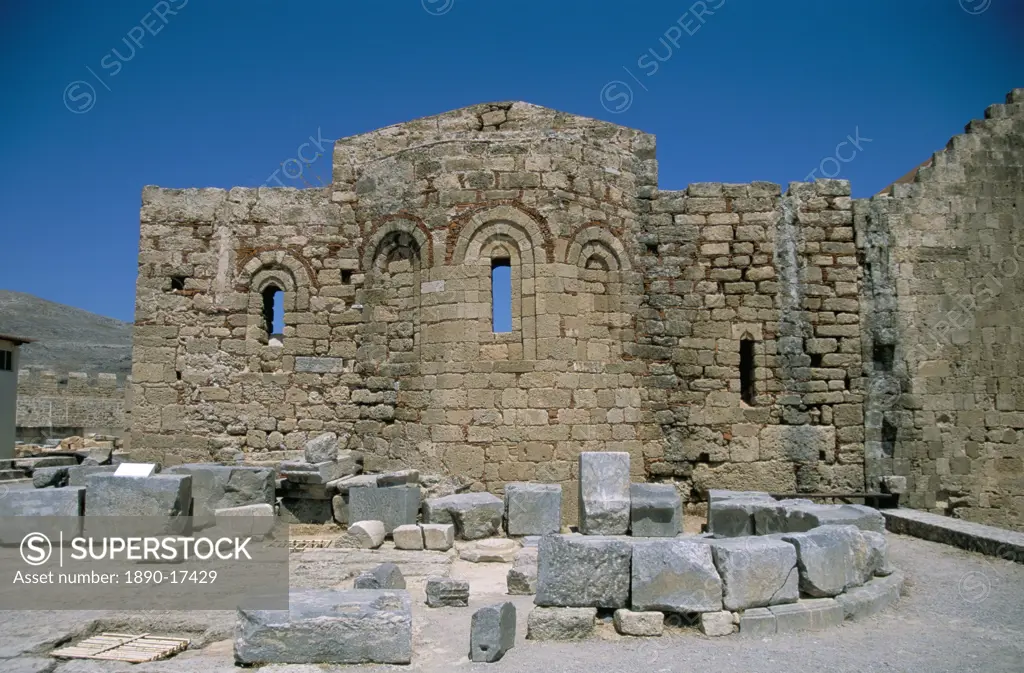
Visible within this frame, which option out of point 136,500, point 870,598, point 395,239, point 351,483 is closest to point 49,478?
point 136,500

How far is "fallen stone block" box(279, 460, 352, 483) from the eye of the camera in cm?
1049

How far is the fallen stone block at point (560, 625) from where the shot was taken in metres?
5.90

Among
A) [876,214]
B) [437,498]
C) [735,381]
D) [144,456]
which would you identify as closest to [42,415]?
[144,456]

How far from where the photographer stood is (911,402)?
40.0 feet

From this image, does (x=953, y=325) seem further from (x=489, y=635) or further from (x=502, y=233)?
(x=489, y=635)

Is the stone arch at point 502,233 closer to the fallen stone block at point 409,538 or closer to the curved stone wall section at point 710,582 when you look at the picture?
the fallen stone block at point 409,538

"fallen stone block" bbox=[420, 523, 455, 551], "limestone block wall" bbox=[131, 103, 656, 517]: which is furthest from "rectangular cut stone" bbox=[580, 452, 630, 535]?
"fallen stone block" bbox=[420, 523, 455, 551]

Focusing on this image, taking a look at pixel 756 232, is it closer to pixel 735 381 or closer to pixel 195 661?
pixel 735 381

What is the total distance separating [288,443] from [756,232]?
26.1 feet

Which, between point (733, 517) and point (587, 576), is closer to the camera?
point (587, 576)

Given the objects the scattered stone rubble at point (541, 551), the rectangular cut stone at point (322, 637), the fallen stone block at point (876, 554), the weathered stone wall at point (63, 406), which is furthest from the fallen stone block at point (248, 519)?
the weathered stone wall at point (63, 406)

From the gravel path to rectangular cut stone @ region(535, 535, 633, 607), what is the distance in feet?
0.83

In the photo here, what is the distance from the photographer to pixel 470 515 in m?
9.41

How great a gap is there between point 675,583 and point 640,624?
410 millimetres
